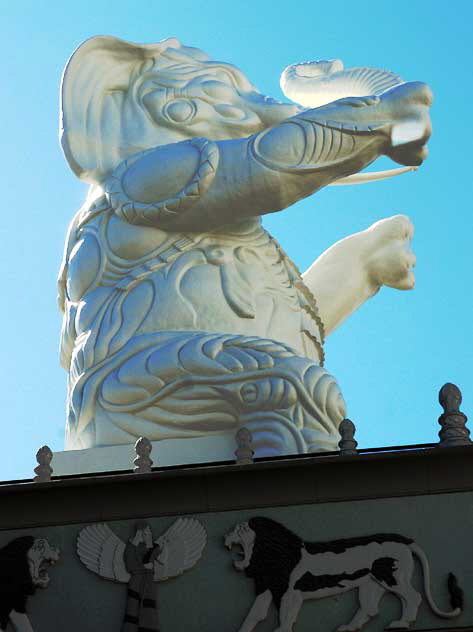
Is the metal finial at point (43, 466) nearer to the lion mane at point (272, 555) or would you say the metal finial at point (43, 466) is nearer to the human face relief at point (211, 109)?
the lion mane at point (272, 555)

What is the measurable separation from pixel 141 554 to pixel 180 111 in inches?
214

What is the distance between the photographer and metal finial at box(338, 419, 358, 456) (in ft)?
36.5

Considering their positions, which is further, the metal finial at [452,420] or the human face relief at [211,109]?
the human face relief at [211,109]

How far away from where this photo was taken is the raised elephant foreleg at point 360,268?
15789mm

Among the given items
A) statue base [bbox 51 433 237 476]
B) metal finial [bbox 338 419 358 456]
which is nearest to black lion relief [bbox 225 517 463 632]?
metal finial [bbox 338 419 358 456]

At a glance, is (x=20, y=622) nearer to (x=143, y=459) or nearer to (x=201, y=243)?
(x=143, y=459)

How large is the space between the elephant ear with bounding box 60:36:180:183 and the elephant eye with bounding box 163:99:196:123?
22cm

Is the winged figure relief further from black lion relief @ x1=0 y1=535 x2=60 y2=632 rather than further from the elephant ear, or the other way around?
the elephant ear

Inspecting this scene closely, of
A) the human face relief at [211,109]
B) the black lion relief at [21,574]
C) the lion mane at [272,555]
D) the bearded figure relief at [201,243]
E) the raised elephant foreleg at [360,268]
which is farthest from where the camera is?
the raised elephant foreleg at [360,268]

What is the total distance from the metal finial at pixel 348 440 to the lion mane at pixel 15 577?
2.24 meters

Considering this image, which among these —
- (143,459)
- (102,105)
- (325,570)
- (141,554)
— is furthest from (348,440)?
(102,105)

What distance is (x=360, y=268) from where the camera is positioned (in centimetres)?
1597


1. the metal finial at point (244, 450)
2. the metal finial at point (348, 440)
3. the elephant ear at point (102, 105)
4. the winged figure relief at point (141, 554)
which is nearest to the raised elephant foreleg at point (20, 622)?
the winged figure relief at point (141, 554)

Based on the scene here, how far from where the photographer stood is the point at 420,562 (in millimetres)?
10734
